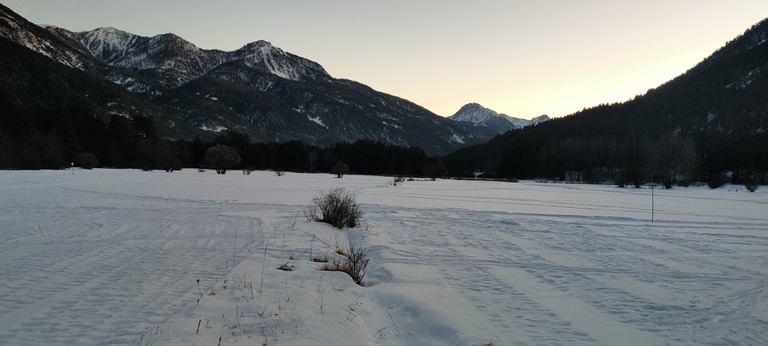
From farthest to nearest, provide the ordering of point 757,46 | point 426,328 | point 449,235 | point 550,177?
point 757,46, point 550,177, point 449,235, point 426,328

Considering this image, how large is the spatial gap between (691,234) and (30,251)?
17.4m

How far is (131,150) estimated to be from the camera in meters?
78.8

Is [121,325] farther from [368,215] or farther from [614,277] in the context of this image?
[368,215]

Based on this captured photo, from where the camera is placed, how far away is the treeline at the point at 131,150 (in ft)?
174

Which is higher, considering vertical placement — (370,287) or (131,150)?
(131,150)

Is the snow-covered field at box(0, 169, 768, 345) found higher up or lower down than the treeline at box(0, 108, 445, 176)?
lower down

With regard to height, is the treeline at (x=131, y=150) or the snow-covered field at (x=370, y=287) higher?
the treeline at (x=131, y=150)

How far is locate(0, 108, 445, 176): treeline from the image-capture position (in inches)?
2083

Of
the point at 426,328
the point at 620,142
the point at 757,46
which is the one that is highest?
the point at 757,46

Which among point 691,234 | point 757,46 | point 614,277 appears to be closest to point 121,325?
point 614,277

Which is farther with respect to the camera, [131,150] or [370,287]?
[131,150]

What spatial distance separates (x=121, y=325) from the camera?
11.7ft

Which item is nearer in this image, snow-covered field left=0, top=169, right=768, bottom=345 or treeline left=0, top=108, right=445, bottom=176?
snow-covered field left=0, top=169, right=768, bottom=345

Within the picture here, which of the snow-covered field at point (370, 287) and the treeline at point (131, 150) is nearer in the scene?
the snow-covered field at point (370, 287)
